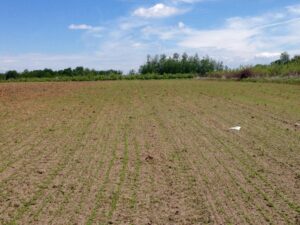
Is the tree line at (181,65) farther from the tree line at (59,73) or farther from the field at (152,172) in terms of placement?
the field at (152,172)

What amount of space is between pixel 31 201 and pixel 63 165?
178cm

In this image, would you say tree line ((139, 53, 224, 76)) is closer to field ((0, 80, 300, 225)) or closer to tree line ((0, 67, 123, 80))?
tree line ((0, 67, 123, 80))

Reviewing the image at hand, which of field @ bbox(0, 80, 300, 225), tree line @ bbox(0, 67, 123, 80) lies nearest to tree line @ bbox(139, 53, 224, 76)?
tree line @ bbox(0, 67, 123, 80)

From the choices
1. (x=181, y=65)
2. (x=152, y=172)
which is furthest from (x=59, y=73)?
(x=152, y=172)

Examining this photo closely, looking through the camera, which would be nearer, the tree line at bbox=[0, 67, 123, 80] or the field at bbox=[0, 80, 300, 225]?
the field at bbox=[0, 80, 300, 225]

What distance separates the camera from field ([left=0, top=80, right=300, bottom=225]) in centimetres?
474

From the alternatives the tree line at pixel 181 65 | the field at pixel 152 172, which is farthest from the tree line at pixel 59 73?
the field at pixel 152 172

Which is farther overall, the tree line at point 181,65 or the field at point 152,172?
the tree line at point 181,65

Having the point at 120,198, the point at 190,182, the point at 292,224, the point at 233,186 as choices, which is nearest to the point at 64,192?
the point at 120,198

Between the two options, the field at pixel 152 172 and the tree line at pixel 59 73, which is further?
the tree line at pixel 59 73

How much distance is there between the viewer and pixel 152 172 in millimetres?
6457

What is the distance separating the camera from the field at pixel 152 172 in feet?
15.6

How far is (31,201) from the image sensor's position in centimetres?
518

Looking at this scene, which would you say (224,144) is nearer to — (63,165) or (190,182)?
(190,182)
